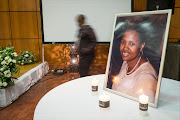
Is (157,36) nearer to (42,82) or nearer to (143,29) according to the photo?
(143,29)

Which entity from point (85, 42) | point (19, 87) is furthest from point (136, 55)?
Result: point (19, 87)

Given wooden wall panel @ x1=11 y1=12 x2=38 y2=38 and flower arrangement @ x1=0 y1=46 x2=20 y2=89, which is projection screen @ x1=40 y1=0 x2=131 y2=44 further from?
flower arrangement @ x1=0 y1=46 x2=20 y2=89

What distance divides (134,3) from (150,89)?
4.10 metres

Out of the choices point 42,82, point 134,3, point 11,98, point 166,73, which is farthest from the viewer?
point 134,3

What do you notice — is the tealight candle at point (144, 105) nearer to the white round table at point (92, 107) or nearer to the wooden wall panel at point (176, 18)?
the white round table at point (92, 107)

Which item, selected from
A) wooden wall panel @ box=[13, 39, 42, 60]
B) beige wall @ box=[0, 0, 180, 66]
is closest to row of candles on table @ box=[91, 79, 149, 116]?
beige wall @ box=[0, 0, 180, 66]

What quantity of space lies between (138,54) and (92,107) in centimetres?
37

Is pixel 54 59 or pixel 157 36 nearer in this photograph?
pixel 157 36

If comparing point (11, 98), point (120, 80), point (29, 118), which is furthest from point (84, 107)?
point (11, 98)

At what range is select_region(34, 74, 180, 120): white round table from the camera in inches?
28.8

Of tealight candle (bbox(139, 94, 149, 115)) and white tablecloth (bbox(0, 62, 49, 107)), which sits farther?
white tablecloth (bbox(0, 62, 49, 107))

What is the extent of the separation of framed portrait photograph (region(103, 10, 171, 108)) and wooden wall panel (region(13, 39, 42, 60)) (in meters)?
4.10

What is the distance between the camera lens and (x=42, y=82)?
370cm

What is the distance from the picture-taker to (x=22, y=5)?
4.52m
